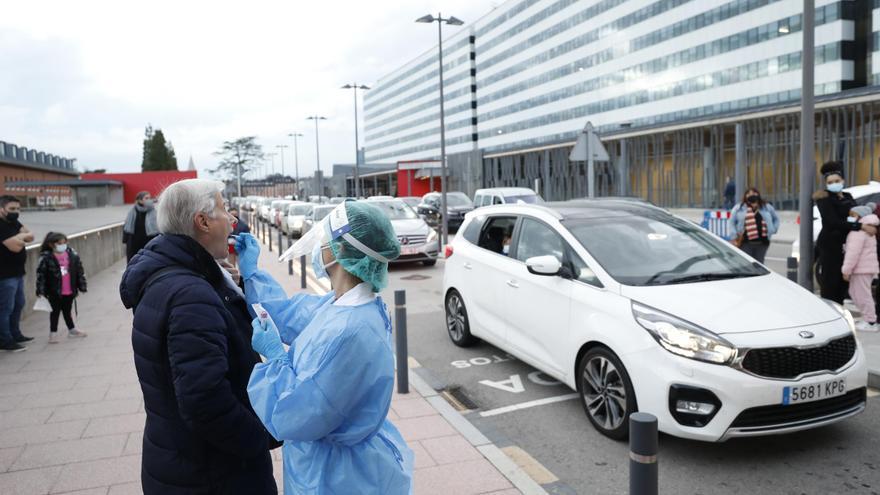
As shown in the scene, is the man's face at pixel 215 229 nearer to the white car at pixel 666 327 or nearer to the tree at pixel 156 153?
the white car at pixel 666 327

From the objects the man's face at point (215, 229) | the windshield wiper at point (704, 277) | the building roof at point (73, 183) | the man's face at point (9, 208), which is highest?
the building roof at point (73, 183)

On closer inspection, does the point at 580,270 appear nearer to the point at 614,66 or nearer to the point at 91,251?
the point at 91,251

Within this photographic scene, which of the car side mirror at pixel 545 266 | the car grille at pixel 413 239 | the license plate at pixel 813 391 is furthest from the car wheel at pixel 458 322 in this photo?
the car grille at pixel 413 239

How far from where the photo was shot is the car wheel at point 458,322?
7.24 metres

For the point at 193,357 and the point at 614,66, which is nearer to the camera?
the point at 193,357

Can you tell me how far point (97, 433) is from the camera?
484cm

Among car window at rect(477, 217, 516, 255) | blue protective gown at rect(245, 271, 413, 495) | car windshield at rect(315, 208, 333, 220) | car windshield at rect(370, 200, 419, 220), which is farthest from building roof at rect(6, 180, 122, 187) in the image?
blue protective gown at rect(245, 271, 413, 495)

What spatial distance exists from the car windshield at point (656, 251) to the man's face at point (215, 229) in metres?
3.27

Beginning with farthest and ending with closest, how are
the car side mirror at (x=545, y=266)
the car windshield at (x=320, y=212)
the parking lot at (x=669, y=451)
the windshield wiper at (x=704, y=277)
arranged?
the car windshield at (x=320, y=212) → the car side mirror at (x=545, y=266) → the windshield wiper at (x=704, y=277) → the parking lot at (x=669, y=451)

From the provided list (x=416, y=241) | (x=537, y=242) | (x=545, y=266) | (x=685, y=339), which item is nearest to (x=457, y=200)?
(x=416, y=241)

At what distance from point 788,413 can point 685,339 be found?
0.75 meters

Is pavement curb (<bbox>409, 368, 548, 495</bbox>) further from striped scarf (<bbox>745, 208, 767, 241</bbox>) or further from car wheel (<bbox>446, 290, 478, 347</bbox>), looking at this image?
striped scarf (<bbox>745, 208, 767, 241</bbox>)

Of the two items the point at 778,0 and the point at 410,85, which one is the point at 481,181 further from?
the point at 410,85

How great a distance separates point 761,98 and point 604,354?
166ft
